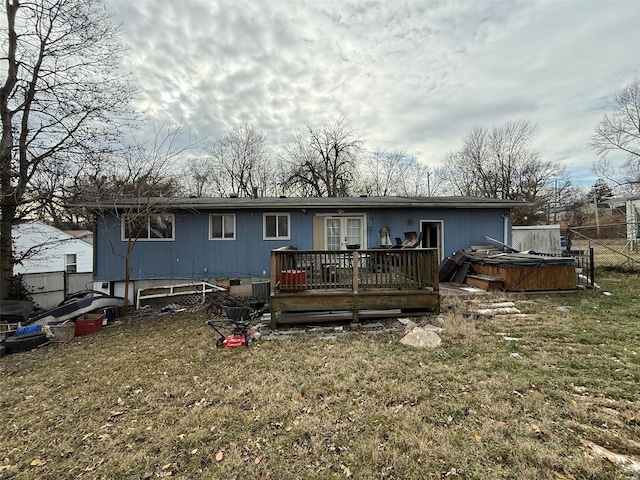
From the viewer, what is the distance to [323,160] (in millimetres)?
24719

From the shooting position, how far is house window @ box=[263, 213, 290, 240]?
9.30 m

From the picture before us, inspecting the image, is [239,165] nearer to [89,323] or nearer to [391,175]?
[391,175]

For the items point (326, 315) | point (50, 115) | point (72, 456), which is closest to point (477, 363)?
point (326, 315)

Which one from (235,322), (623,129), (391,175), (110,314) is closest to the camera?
(235,322)

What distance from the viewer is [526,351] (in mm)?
4035

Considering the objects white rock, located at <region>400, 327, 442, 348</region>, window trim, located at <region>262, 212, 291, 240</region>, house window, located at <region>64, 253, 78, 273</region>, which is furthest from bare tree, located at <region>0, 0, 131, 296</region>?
house window, located at <region>64, 253, 78, 273</region>

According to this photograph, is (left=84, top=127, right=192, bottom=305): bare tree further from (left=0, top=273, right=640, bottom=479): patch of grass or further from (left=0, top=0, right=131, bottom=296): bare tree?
(left=0, top=273, right=640, bottom=479): patch of grass

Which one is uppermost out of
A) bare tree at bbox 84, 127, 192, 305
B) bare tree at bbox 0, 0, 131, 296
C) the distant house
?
bare tree at bbox 0, 0, 131, 296

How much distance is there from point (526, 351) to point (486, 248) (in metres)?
6.39

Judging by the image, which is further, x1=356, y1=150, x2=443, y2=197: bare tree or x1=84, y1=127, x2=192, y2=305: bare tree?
x1=356, y1=150, x2=443, y2=197: bare tree

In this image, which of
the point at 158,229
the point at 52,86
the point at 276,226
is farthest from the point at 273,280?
the point at 52,86

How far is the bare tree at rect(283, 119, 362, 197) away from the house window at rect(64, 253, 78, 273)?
15.0m

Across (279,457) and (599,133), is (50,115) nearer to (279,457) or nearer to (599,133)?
(279,457)

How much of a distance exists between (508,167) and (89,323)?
28280 mm
